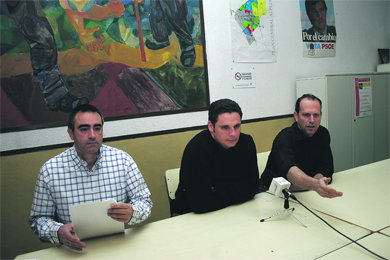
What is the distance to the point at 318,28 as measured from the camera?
131 inches

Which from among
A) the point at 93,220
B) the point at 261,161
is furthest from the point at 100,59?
the point at 261,161

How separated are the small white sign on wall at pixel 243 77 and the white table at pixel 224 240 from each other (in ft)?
5.74

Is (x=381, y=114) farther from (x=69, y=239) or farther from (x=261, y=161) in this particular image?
(x=69, y=239)

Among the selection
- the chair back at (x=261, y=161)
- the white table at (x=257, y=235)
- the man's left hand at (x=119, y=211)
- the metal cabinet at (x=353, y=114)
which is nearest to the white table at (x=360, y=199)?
the white table at (x=257, y=235)

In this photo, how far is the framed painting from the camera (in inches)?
75.4

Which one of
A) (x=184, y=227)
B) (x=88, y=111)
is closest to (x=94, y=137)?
(x=88, y=111)

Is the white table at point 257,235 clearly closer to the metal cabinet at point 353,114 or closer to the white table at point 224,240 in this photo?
the white table at point 224,240

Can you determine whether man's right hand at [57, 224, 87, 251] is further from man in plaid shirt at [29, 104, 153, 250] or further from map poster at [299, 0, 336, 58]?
map poster at [299, 0, 336, 58]

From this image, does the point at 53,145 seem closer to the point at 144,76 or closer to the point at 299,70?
the point at 144,76

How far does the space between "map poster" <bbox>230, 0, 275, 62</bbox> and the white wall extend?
78 mm

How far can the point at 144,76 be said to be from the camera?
2336 millimetres

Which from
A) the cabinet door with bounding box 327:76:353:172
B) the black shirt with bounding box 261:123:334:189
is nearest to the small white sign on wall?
the cabinet door with bounding box 327:76:353:172

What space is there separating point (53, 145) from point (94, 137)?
0.79 m

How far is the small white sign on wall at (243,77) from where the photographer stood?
2.78m
